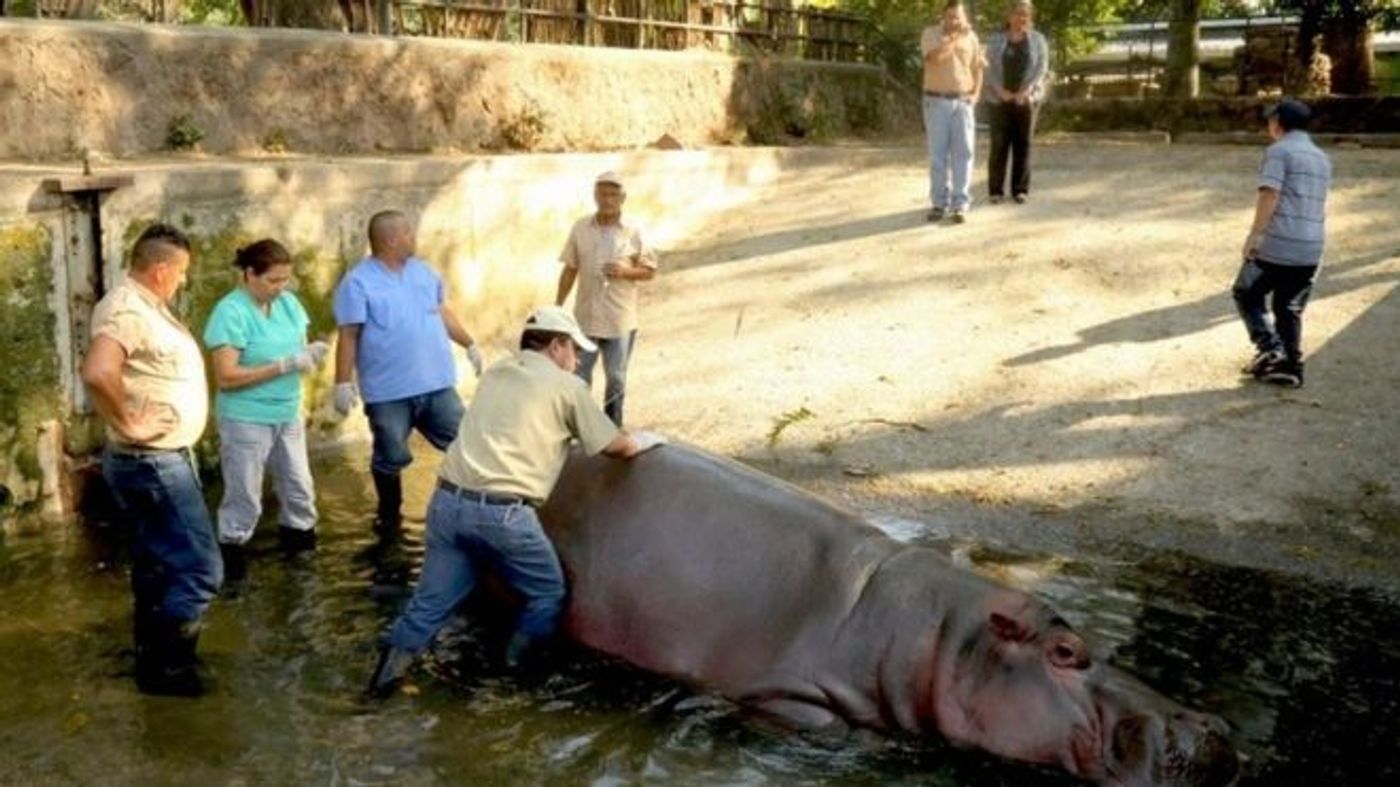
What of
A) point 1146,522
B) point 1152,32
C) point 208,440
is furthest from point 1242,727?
point 1152,32

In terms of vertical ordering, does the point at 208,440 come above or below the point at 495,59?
below

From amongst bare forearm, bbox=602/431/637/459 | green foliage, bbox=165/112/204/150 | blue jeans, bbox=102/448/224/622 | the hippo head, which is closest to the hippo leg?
the hippo head

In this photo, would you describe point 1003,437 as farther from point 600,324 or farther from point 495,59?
point 495,59

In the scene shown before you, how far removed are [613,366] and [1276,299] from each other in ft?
13.5

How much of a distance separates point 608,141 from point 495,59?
1767mm

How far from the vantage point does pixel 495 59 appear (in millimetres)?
13102

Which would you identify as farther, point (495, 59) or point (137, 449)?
point (495, 59)

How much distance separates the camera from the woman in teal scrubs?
6594 mm

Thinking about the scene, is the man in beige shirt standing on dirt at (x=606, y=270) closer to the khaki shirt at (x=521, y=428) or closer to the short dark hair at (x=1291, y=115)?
Result: the khaki shirt at (x=521, y=428)

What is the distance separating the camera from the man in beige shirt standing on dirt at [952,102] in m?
12.8

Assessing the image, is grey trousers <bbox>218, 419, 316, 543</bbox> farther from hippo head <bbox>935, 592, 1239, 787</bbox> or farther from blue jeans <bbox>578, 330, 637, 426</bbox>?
hippo head <bbox>935, 592, 1239, 787</bbox>

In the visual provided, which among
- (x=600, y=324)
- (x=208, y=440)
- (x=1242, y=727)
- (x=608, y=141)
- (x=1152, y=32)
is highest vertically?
(x=1152, y=32)

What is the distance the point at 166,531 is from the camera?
5.52 m

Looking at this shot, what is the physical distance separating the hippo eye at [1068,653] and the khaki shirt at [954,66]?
8.30 metres
